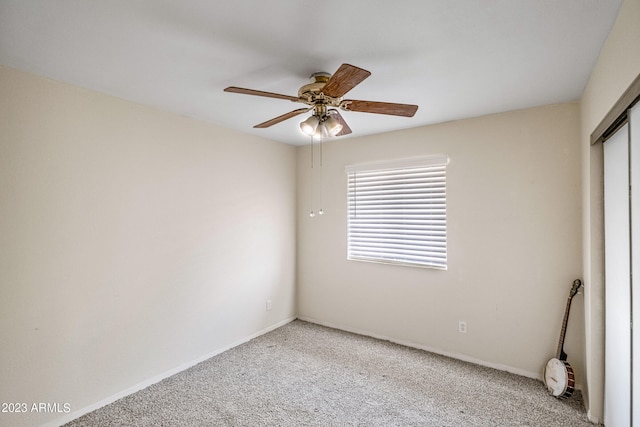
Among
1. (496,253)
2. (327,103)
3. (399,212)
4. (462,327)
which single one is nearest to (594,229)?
(496,253)

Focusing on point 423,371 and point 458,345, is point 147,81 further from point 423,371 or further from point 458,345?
point 458,345

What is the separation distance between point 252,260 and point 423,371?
208 centimetres

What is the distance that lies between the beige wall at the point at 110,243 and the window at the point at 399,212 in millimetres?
1248

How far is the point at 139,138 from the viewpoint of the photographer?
2646mm

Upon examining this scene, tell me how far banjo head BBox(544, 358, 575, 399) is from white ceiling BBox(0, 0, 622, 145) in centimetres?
210

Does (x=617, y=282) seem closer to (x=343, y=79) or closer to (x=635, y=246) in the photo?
(x=635, y=246)

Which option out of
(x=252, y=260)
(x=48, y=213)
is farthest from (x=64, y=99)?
(x=252, y=260)

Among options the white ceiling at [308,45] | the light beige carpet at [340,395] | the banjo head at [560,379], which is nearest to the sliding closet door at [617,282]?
the banjo head at [560,379]

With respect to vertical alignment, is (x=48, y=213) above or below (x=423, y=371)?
above

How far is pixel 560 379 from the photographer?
244cm

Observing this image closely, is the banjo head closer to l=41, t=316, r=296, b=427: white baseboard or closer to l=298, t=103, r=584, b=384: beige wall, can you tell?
l=298, t=103, r=584, b=384: beige wall

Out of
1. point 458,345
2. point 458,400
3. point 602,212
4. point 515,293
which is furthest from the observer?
point 458,345

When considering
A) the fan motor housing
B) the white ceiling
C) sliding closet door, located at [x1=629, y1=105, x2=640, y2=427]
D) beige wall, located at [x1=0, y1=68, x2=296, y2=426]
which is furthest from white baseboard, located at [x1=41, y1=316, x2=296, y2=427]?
sliding closet door, located at [x1=629, y1=105, x2=640, y2=427]

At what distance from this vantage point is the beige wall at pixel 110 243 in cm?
204
